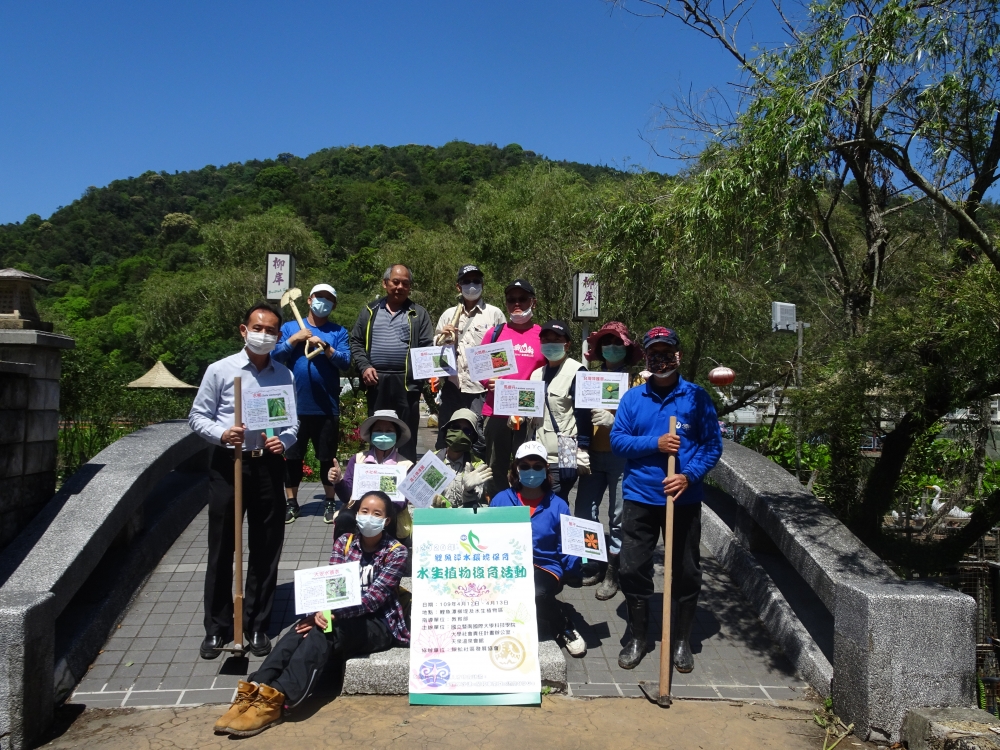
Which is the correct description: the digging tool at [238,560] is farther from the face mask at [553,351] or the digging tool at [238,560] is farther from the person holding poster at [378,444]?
the face mask at [553,351]

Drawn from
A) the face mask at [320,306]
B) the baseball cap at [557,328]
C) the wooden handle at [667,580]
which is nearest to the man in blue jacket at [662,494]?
the wooden handle at [667,580]

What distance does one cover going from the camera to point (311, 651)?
4539 millimetres

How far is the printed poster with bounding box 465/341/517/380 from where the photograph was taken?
249 inches

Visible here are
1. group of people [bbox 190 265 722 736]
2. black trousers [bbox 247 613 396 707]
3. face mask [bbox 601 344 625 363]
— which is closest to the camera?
black trousers [bbox 247 613 396 707]

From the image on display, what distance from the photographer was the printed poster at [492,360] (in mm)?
6316

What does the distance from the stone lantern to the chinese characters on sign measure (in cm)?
285

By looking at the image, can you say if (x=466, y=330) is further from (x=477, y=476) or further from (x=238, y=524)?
(x=238, y=524)

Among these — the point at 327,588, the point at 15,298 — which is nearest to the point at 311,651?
the point at 327,588

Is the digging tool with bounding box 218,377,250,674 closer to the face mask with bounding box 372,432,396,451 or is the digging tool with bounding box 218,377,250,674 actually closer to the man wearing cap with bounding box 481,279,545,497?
the face mask with bounding box 372,432,396,451

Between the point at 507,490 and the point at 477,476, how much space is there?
2.06 feet

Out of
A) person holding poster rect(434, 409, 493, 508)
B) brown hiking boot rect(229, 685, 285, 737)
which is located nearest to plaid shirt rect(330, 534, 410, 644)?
brown hiking boot rect(229, 685, 285, 737)

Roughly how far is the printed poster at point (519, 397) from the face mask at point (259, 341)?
1.64 metres

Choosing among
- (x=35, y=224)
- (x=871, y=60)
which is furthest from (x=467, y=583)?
(x=35, y=224)

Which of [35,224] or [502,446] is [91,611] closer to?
[502,446]
